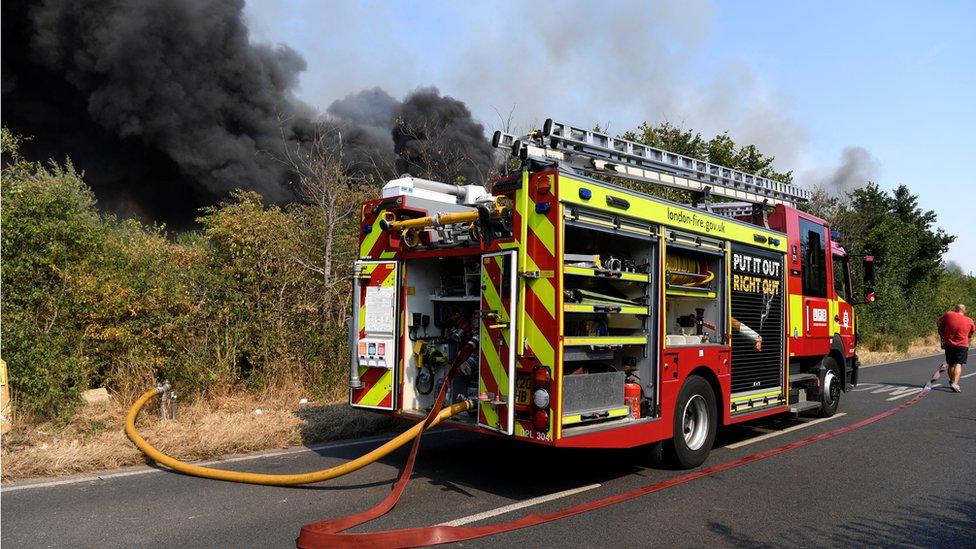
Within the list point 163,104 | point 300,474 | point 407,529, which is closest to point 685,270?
point 407,529

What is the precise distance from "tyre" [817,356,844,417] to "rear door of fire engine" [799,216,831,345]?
16.8 inches

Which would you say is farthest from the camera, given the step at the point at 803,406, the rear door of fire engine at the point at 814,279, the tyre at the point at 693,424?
the rear door of fire engine at the point at 814,279

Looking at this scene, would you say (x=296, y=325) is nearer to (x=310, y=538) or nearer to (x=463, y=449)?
(x=463, y=449)

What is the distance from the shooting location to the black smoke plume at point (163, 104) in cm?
2459

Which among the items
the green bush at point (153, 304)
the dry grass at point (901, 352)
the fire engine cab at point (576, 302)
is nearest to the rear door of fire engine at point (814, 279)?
the fire engine cab at point (576, 302)

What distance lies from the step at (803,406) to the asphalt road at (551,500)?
801 millimetres

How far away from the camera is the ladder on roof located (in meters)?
5.84

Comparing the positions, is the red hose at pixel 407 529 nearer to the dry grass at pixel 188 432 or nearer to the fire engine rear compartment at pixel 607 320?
the fire engine rear compartment at pixel 607 320

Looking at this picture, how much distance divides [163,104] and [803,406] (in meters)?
25.3

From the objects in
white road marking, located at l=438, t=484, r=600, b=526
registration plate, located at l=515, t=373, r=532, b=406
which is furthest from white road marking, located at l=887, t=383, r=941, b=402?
registration plate, located at l=515, t=373, r=532, b=406

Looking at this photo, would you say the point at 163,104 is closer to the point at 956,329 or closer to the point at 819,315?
the point at 819,315

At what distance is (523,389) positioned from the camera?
5.29m

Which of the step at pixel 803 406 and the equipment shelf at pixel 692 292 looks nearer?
the equipment shelf at pixel 692 292

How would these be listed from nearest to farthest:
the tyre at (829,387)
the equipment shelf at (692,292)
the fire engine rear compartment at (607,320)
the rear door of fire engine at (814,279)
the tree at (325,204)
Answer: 1. the fire engine rear compartment at (607,320)
2. the equipment shelf at (692,292)
3. the rear door of fire engine at (814,279)
4. the tyre at (829,387)
5. the tree at (325,204)
